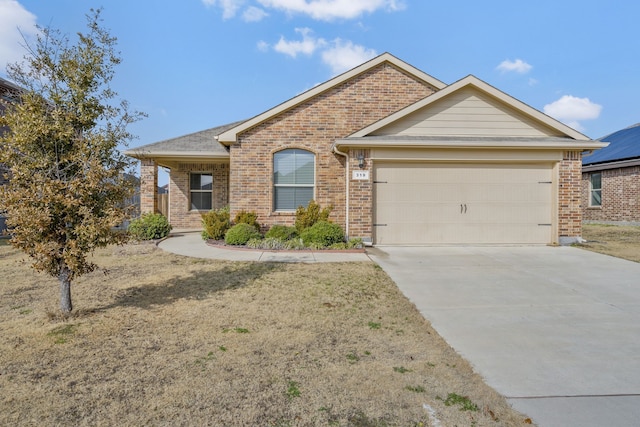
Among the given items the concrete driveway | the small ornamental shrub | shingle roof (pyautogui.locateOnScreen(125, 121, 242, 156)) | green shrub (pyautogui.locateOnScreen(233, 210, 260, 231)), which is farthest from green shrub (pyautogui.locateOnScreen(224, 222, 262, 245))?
shingle roof (pyautogui.locateOnScreen(125, 121, 242, 156))

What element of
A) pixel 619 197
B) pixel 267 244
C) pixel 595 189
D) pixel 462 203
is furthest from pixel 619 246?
pixel 595 189

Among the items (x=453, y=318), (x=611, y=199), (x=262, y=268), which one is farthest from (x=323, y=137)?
(x=611, y=199)

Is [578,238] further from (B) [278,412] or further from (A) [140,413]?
(A) [140,413]

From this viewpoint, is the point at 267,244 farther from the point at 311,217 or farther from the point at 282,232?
the point at 311,217

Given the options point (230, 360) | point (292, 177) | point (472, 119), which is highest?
point (472, 119)

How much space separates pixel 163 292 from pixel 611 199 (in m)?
22.3

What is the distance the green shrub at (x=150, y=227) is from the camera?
11.8m

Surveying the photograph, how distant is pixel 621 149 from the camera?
20.3 m

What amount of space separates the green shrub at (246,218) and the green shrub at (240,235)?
605 mm

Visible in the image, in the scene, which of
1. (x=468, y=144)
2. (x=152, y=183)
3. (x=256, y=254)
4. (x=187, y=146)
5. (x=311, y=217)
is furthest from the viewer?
(x=187, y=146)

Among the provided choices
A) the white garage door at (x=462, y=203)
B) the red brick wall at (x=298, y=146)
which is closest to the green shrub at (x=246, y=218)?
the red brick wall at (x=298, y=146)

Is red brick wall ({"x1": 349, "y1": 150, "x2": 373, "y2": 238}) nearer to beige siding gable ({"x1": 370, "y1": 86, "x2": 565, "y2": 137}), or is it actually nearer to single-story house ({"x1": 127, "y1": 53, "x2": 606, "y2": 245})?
single-story house ({"x1": 127, "y1": 53, "x2": 606, "y2": 245})

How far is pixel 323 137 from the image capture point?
470 inches

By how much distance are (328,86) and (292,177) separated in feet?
10.1
